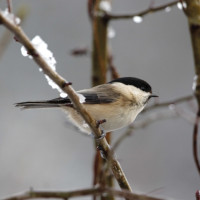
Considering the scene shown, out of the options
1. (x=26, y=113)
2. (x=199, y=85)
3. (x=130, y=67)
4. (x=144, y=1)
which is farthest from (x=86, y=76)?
(x=199, y=85)

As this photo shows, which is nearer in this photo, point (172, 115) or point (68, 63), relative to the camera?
point (172, 115)

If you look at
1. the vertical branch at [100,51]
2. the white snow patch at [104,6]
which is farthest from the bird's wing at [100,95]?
the white snow patch at [104,6]

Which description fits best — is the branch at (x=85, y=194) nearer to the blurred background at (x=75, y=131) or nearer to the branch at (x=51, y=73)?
the branch at (x=51, y=73)

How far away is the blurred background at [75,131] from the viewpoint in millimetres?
4488

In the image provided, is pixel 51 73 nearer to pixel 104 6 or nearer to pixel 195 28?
pixel 195 28

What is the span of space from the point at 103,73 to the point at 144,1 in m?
3.96

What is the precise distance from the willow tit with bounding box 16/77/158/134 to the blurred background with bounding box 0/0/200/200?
165cm

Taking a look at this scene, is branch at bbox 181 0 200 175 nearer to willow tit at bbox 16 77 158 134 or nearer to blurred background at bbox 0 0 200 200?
willow tit at bbox 16 77 158 134

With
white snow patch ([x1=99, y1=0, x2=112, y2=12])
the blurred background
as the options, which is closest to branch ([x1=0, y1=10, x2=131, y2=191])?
white snow patch ([x1=99, y1=0, x2=112, y2=12])

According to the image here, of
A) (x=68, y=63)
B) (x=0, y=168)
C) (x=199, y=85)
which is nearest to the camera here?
(x=199, y=85)

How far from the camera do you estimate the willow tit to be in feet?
7.54

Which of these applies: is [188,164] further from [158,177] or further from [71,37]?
[71,37]

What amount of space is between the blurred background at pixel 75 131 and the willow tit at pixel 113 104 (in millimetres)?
1655

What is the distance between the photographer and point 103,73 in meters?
2.49
